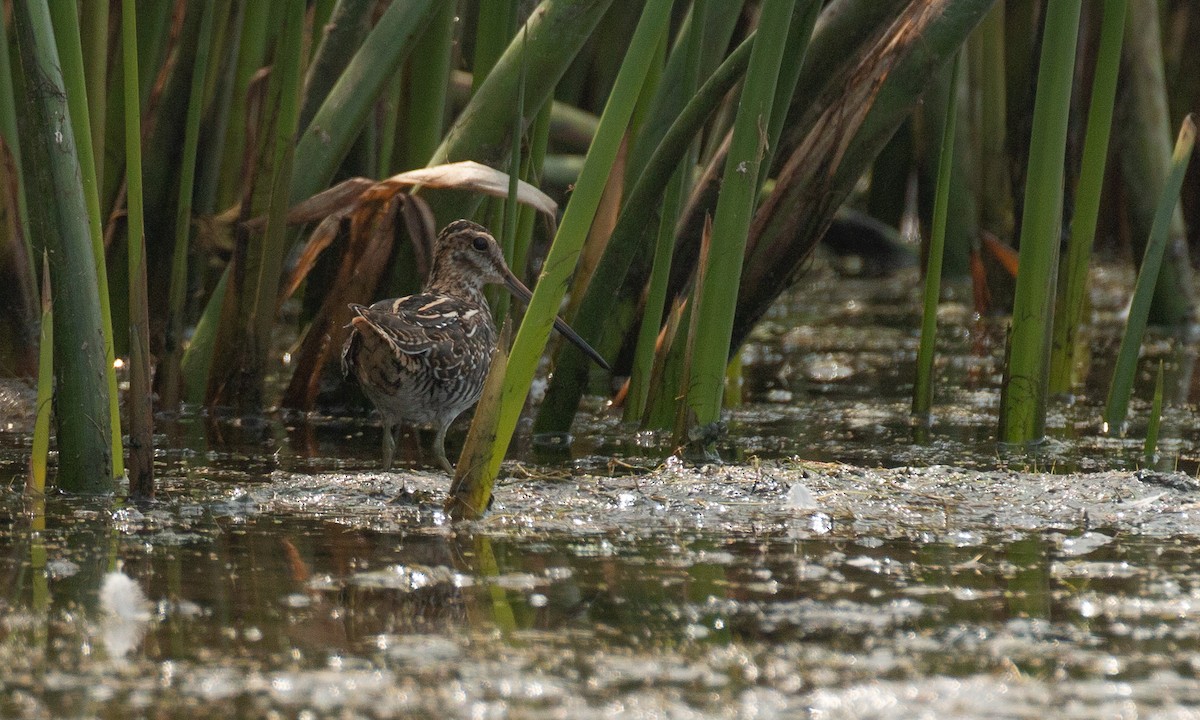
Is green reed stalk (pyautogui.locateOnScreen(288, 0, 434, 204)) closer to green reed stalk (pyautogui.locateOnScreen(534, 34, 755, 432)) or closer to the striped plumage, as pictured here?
the striped plumage

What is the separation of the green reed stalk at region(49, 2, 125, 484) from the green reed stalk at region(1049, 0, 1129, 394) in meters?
2.54

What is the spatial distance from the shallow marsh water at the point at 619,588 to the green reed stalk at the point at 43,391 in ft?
0.31

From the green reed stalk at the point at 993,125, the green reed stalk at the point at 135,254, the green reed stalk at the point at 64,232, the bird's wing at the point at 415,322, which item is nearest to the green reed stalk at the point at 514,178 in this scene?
the bird's wing at the point at 415,322

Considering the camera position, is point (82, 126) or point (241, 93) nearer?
point (82, 126)

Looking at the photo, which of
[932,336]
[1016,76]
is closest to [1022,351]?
[932,336]

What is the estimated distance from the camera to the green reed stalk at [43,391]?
10.4 ft

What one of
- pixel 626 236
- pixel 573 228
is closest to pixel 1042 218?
pixel 626 236

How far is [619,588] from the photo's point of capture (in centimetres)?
294

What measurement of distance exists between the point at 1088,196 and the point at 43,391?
9.39ft

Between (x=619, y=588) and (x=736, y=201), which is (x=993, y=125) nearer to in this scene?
(x=736, y=201)

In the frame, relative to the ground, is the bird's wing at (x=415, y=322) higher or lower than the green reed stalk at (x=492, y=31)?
lower

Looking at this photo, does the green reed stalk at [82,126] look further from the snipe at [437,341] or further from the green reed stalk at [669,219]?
the green reed stalk at [669,219]

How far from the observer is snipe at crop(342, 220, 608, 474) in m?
4.46

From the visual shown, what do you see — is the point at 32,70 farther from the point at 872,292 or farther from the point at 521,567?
the point at 872,292
